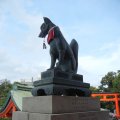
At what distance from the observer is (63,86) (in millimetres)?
4301

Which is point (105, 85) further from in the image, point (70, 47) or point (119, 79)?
point (70, 47)

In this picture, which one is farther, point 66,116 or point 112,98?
point 112,98

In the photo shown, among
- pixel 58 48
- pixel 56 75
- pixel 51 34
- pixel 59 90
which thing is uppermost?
pixel 51 34

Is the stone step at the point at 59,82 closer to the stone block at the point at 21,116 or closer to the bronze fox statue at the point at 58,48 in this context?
the bronze fox statue at the point at 58,48

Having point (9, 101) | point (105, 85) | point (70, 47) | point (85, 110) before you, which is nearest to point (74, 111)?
point (85, 110)

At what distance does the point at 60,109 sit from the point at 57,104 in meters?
0.12

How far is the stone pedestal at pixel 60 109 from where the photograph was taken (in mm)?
3721

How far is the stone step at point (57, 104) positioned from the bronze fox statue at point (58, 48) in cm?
77

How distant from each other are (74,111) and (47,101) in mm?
653

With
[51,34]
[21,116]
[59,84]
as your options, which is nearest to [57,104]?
[59,84]

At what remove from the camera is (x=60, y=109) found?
384cm

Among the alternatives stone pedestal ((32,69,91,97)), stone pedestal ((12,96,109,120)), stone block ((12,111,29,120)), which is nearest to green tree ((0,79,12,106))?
stone block ((12,111,29,120))

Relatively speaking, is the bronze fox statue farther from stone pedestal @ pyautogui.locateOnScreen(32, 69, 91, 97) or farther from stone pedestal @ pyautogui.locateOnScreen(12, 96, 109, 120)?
stone pedestal @ pyautogui.locateOnScreen(12, 96, 109, 120)

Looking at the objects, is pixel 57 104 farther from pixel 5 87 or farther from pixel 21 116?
pixel 5 87
